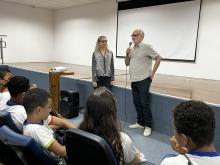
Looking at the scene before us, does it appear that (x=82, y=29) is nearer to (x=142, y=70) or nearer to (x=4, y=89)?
(x=142, y=70)

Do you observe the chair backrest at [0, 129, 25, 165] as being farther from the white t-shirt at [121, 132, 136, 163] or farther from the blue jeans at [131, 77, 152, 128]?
the blue jeans at [131, 77, 152, 128]

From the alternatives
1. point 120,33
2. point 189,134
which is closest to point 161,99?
point 189,134

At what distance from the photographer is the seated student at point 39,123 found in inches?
51.2

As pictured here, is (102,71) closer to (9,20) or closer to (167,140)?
(167,140)

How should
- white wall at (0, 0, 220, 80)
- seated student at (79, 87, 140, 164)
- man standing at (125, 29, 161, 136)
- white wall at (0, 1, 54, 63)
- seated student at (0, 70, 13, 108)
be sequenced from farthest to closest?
white wall at (0, 1, 54, 63), white wall at (0, 0, 220, 80), man standing at (125, 29, 161, 136), seated student at (0, 70, 13, 108), seated student at (79, 87, 140, 164)

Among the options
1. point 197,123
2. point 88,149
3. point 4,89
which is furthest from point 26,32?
point 197,123

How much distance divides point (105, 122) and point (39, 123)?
19.9 inches

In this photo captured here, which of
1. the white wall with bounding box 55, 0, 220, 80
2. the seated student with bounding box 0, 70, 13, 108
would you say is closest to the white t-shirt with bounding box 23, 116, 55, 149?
the seated student with bounding box 0, 70, 13, 108

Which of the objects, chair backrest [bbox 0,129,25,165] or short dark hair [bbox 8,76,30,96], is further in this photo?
short dark hair [bbox 8,76,30,96]

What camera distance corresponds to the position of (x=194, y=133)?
0.82 metres

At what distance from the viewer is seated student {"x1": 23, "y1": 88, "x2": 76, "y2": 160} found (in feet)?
4.26

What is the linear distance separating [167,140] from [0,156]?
78.3 inches

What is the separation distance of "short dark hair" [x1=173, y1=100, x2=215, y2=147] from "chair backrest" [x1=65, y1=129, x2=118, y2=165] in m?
0.31

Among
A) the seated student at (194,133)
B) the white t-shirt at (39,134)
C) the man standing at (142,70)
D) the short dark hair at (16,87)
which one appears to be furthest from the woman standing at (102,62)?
the seated student at (194,133)
